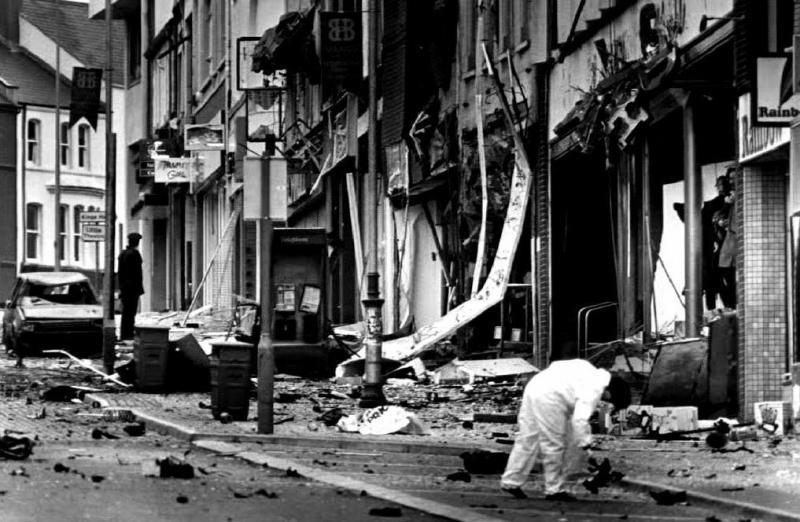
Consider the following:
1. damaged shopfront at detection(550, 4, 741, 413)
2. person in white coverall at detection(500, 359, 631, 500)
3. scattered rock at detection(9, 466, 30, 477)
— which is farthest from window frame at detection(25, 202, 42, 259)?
person in white coverall at detection(500, 359, 631, 500)

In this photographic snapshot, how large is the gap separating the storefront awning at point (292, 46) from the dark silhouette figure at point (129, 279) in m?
5.95

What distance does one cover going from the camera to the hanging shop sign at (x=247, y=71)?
45344 mm

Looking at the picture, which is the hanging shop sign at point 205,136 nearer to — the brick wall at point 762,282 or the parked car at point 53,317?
the parked car at point 53,317

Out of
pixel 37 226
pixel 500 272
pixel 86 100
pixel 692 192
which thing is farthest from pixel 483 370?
pixel 37 226

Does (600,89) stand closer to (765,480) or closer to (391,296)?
(765,480)

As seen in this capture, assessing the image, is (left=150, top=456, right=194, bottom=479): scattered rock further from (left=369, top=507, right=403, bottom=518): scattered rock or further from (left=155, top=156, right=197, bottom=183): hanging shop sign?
Answer: (left=155, top=156, right=197, bottom=183): hanging shop sign


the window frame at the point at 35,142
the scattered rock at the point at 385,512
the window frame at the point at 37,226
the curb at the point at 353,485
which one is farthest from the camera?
the window frame at the point at 35,142

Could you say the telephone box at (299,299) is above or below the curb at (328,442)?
above

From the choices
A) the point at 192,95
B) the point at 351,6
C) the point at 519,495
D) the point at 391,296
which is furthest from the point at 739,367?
the point at 192,95

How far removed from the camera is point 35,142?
282 feet

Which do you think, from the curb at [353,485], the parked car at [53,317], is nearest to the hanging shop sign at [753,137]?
the curb at [353,485]

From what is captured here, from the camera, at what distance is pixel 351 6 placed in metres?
40.8

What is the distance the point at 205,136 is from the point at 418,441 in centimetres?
2931

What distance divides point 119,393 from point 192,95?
34.1 m
